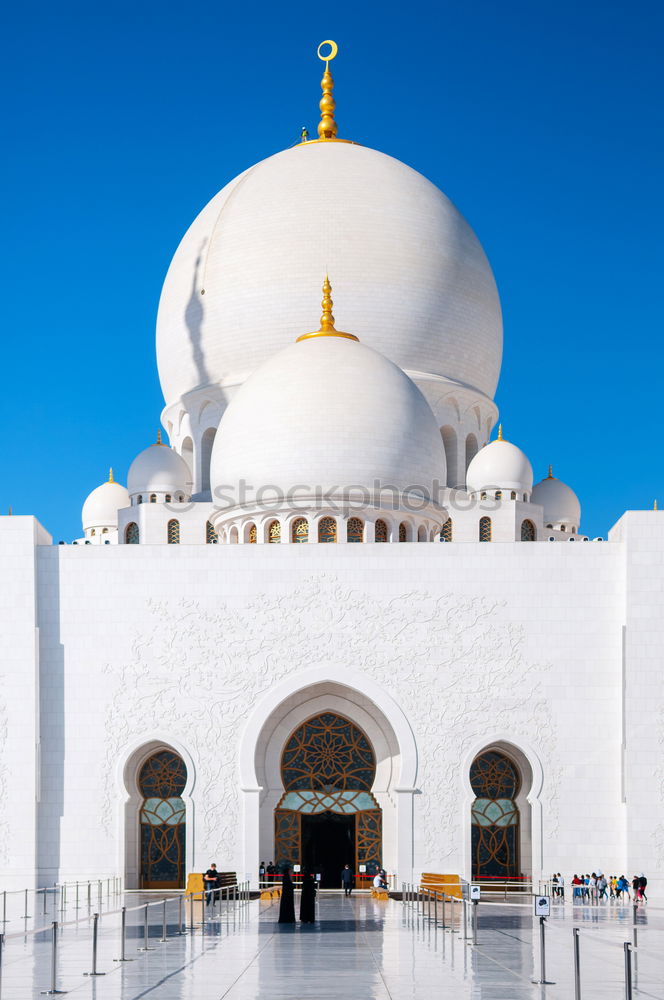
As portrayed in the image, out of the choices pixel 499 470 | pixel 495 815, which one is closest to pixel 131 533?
pixel 499 470

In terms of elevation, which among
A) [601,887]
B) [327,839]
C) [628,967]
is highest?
[628,967]

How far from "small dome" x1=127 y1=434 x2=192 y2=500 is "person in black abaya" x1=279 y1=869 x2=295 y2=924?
13086mm

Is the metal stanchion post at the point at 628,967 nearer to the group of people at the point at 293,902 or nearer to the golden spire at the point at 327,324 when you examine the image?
the group of people at the point at 293,902

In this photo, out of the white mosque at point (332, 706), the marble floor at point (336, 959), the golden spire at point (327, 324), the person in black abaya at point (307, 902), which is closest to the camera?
the marble floor at point (336, 959)

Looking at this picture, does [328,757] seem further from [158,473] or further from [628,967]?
[628,967]

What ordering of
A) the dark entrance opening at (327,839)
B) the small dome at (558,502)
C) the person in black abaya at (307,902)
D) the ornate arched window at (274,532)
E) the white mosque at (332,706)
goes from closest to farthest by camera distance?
1. the person in black abaya at (307,902)
2. the white mosque at (332,706)
3. the dark entrance opening at (327,839)
4. the ornate arched window at (274,532)
5. the small dome at (558,502)

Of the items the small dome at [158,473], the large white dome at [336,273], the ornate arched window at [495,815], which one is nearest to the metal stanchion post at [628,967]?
the ornate arched window at [495,815]

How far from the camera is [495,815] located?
1970cm

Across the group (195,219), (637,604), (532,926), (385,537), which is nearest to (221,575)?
(385,537)

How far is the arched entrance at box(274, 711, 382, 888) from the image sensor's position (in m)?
19.8

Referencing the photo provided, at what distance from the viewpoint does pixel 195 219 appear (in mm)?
28047

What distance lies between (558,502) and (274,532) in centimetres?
796

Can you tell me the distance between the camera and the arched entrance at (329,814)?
1983 cm

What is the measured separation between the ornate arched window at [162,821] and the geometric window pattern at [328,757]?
163 centimetres
